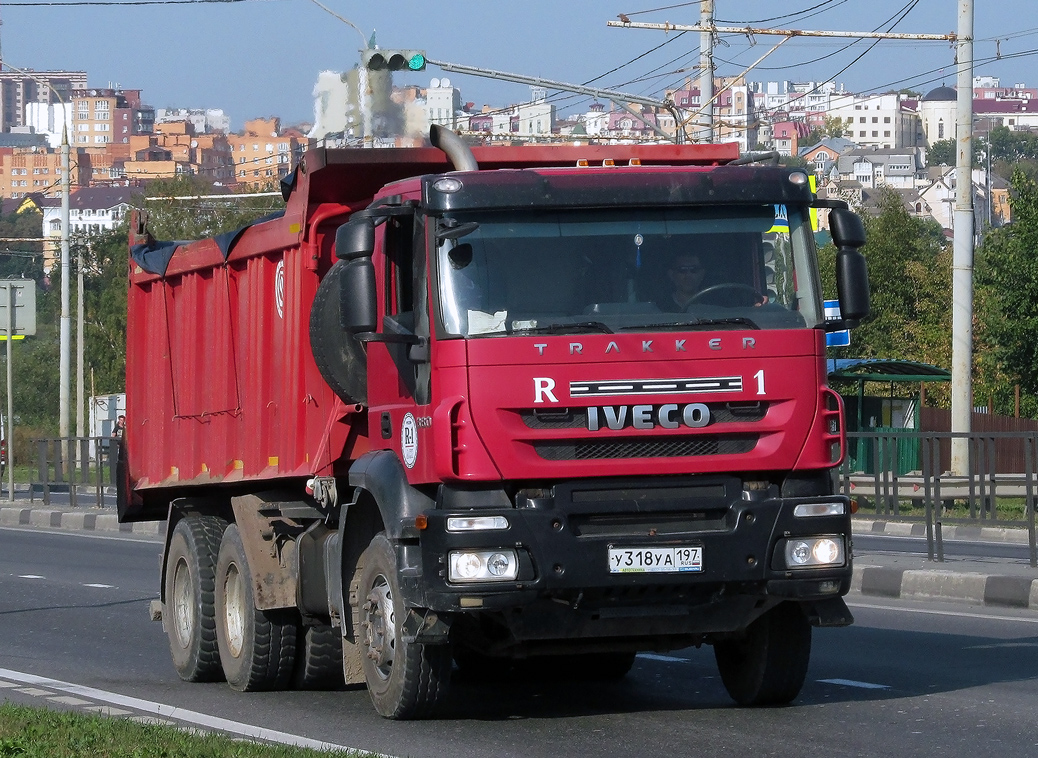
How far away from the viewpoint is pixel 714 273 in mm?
7816

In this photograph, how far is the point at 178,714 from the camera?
8789 millimetres

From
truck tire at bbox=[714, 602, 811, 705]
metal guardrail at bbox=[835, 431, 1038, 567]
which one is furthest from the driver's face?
metal guardrail at bbox=[835, 431, 1038, 567]

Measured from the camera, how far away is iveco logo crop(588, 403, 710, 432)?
7.52 meters

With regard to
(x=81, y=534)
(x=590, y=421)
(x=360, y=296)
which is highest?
(x=360, y=296)

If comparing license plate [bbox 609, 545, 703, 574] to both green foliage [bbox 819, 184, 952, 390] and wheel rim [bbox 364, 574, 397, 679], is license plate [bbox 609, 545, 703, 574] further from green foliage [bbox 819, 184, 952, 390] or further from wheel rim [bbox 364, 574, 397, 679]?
green foliage [bbox 819, 184, 952, 390]

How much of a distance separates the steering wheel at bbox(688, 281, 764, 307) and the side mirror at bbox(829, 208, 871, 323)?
0.47 meters

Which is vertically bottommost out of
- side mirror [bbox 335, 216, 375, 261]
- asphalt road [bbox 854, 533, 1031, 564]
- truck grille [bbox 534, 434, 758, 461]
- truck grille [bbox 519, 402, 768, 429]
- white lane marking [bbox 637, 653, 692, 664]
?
asphalt road [bbox 854, 533, 1031, 564]

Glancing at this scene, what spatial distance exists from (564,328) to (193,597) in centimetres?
403

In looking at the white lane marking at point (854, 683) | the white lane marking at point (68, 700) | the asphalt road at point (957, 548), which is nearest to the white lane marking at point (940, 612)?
the asphalt road at point (957, 548)

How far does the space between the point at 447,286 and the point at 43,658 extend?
206 inches

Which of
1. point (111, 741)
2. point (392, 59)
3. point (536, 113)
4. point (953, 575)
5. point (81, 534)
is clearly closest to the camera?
point (111, 741)

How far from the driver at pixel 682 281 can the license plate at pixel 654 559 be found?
105 centimetres

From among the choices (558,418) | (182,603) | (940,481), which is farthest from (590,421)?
(940,481)

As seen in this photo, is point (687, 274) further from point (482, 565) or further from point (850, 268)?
point (482, 565)
